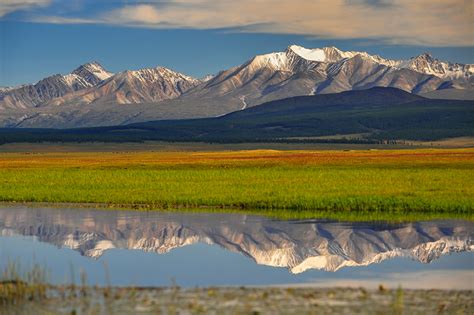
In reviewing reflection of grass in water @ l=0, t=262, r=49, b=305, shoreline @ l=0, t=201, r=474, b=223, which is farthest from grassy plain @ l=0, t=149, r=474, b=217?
reflection of grass in water @ l=0, t=262, r=49, b=305

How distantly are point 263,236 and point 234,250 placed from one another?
3.51 m

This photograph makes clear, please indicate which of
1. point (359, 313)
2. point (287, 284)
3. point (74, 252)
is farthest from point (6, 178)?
point (359, 313)

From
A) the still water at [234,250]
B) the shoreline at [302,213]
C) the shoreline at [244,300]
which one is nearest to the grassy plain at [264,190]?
the shoreline at [302,213]

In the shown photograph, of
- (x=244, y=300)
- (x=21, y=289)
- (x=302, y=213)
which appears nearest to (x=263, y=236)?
(x=302, y=213)

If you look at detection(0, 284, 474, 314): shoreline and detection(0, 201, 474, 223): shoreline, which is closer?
detection(0, 284, 474, 314): shoreline

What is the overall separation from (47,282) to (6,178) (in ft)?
166

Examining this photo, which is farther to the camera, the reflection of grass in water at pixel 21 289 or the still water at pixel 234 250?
the still water at pixel 234 250

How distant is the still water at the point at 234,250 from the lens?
27641 millimetres

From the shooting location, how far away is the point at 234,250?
34906 mm

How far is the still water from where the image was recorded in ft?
90.7

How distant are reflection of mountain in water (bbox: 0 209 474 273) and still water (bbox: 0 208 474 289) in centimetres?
4

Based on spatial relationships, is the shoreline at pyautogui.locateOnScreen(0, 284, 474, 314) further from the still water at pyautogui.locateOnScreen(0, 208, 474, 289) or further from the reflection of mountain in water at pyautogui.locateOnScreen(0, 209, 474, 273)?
the reflection of mountain in water at pyautogui.locateOnScreen(0, 209, 474, 273)

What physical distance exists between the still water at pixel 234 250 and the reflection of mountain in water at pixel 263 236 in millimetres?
41

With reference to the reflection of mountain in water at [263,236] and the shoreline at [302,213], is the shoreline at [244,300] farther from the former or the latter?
the shoreline at [302,213]
